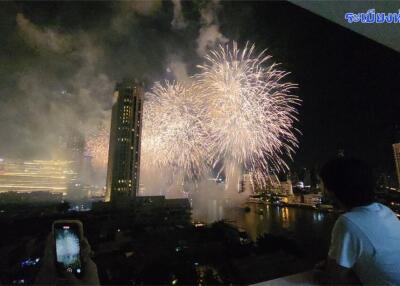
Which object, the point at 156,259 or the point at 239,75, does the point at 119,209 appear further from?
the point at 239,75

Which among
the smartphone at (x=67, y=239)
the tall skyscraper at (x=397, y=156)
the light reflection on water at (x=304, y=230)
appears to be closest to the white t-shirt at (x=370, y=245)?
the smartphone at (x=67, y=239)

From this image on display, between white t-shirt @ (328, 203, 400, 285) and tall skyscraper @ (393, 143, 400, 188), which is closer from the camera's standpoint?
white t-shirt @ (328, 203, 400, 285)

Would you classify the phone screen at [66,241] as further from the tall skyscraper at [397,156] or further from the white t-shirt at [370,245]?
the tall skyscraper at [397,156]

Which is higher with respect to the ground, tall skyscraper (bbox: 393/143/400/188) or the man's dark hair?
tall skyscraper (bbox: 393/143/400/188)

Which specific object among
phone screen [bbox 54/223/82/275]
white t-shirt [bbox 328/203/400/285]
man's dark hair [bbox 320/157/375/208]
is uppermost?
man's dark hair [bbox 320/157/375/208]

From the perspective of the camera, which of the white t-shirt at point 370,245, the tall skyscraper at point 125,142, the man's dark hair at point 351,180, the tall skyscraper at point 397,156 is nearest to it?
the white t-shirt at point 370,245

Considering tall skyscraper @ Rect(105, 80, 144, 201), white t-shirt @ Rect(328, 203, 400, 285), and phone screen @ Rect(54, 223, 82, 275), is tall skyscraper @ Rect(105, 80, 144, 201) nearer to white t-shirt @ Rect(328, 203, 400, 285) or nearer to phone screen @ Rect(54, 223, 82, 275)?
phone screen @ Rect(54, 223, 82, 275)

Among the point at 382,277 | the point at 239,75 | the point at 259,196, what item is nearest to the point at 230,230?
the point at 239,75

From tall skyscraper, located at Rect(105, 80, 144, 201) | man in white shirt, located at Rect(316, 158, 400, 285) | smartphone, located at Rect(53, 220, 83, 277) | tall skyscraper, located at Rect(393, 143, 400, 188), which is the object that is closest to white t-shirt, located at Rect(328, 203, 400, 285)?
man in white shirt, located at Rect(316, 158, 400, 285)
